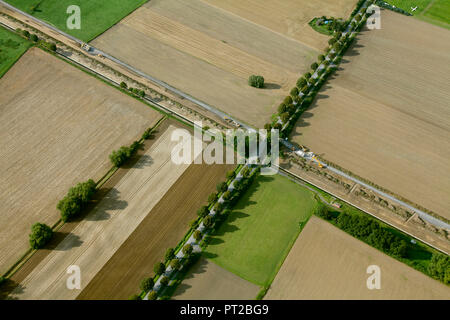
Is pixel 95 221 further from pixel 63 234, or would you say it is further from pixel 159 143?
pixel 159 143

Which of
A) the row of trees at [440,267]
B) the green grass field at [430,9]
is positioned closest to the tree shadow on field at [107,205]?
the row of trees at [440,267]

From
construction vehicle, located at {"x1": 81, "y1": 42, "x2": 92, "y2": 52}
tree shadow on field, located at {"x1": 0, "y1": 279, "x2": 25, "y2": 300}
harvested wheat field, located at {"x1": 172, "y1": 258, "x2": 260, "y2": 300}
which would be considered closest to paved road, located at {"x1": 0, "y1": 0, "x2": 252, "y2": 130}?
construction vehicle, located at {"x1": 81, "y1": 42, "x2": 92, "y2": 52}

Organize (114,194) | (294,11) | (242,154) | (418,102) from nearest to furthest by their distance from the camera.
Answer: (114,194), (242,154), (418,102), (294,11)

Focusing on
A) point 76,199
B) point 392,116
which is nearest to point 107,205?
point 76,199

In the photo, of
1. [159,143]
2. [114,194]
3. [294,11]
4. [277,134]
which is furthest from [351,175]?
[294,11]

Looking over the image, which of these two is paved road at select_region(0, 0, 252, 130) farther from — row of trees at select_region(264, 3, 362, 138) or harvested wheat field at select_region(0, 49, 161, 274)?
row of trees at select_region(264, 3, 362, 138)
